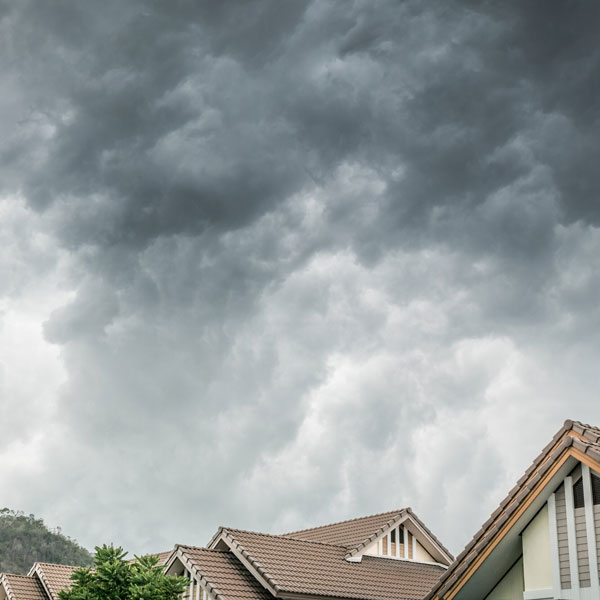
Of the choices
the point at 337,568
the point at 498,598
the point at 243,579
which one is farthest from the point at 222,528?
the point at 498,598

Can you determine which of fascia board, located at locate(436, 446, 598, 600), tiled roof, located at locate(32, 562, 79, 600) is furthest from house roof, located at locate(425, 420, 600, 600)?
tiled roof, located at locate(32, 562, 79, 600)

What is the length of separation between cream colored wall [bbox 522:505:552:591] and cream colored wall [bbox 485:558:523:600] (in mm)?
483

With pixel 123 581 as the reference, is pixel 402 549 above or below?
above

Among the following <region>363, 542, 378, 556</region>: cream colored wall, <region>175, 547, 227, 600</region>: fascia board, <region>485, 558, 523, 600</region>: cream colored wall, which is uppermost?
<region>363, 542, 378, 556</region>: cream colored wall

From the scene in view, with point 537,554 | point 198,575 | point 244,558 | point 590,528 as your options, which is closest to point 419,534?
point 244,558

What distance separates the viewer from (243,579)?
2478 cm

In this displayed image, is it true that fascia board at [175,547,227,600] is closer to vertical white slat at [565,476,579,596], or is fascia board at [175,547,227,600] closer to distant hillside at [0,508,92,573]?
vertical white slat at [565,476,579,596]

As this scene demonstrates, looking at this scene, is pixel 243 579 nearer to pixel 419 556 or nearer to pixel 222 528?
pixel 222 528

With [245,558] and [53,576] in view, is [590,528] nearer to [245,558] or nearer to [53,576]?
[245,558]

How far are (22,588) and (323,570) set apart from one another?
16.6 metres

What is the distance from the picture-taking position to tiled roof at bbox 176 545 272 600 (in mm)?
23797

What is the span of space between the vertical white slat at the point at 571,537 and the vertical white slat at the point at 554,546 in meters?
0.23

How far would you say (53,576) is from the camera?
121 feet

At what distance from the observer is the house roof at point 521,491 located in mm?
12930
